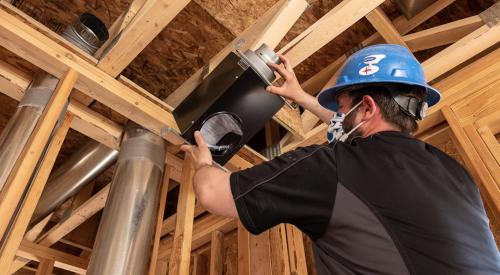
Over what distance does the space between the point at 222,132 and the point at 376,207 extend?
2.27 ft

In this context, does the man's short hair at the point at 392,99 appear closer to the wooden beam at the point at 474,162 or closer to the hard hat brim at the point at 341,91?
the hard hat brim at the point at 341,91

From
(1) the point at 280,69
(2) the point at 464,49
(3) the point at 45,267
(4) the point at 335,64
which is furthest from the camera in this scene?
(3) the point at 45,267

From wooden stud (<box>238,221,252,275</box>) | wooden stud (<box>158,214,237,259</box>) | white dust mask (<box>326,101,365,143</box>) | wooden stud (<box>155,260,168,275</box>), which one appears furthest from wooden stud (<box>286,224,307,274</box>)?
wooden stud (<box>155,260,168,275</box>)

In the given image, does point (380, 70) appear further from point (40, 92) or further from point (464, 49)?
point (40, 92)

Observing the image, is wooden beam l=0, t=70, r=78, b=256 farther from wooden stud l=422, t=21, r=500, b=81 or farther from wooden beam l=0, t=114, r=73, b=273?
wooden stud l=422, t=21, r=500, b=81

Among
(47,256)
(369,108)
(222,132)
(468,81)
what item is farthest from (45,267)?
(468,81)

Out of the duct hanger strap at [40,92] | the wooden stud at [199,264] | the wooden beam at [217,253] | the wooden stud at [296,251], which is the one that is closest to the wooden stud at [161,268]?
the wooden stud at [199,264]

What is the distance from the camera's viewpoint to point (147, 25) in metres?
1.34

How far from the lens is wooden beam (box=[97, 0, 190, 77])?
131 centimetres

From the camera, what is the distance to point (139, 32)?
4.49 ft

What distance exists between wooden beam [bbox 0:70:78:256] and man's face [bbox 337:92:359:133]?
3.35 ft

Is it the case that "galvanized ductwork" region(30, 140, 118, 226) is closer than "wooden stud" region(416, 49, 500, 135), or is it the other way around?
"wooden stud" region(416, 49, 500, 135)

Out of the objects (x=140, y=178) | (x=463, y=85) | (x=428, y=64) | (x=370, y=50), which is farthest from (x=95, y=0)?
(x=463, y=85)

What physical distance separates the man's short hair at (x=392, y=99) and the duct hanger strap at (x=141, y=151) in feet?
3.20
